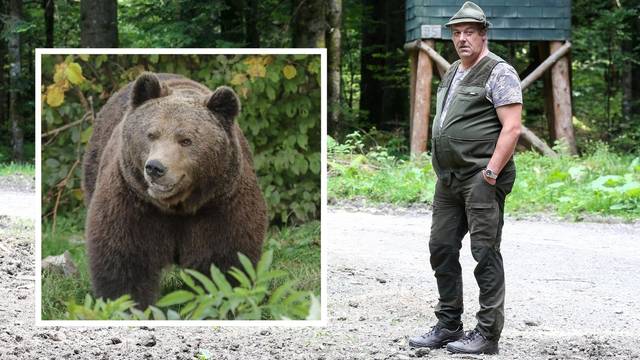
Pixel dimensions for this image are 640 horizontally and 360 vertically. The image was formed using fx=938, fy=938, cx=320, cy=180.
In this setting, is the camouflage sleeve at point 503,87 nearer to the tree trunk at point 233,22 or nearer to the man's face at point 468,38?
the man's face at point 468,38

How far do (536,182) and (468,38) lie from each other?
8.63 metres

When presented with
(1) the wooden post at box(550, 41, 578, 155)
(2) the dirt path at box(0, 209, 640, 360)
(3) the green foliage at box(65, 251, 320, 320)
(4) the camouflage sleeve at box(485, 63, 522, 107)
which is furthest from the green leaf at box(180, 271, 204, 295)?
(1) the wooden post at box(550, 41, 578, 155)

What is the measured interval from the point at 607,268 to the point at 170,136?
591cm

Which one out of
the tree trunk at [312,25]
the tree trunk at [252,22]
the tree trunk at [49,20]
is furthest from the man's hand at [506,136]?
the tree trunk at [49,20]

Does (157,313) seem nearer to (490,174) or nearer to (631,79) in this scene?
(490,174)

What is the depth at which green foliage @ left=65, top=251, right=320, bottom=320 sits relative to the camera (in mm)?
4508

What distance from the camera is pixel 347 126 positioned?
21.1 m

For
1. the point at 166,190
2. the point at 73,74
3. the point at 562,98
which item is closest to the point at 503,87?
the point at 166,190

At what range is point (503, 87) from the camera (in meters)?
5.34

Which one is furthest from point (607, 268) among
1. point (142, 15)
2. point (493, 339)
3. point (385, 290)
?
point (142, 15)

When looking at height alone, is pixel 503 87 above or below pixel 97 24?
below

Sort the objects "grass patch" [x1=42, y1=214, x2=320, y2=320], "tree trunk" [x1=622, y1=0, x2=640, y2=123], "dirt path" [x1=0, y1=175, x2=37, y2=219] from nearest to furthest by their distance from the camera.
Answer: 1. "grass patch" [x1=42, y1=214, x2=320, y2=320]
2. "dirt path" [x1=0, y1=175, x2=37, y2=219]
3. "tree trunk" [x1=622, y1=0, x2=640, y2=123]

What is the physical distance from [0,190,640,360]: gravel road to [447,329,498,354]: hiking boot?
6 centimetres

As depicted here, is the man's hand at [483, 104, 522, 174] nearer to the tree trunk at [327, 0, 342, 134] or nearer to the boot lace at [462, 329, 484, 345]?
the boot lace at [462, 329, 484, 345]
